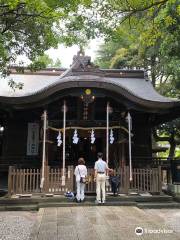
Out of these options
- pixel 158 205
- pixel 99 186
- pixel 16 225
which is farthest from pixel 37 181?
pixel 158 205

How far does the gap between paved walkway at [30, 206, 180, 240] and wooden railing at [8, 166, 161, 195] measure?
5.83 ft

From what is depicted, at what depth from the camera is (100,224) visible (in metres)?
7.49

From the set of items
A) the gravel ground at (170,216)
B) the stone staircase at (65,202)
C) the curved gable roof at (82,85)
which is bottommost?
the gravel ground at (170,216)

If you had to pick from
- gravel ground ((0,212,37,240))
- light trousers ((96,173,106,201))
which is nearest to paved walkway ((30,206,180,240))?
gravel ground ((0,212,37,240))

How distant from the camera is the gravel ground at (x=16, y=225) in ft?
22.6

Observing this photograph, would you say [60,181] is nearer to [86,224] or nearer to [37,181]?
[37,181]

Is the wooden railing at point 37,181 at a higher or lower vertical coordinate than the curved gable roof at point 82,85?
lower

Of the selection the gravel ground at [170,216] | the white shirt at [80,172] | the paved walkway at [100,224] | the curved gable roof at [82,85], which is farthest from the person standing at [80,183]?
the curved gable roof at [82,85]

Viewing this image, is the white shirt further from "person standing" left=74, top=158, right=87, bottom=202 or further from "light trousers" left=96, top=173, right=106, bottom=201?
"light trousers" left=96, top=173, right=106, bottom=201

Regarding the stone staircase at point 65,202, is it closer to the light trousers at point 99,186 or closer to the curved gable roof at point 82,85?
the light trousers at point 99,186

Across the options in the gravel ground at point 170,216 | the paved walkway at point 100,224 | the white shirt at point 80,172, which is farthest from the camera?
the white shirt at point 80,172

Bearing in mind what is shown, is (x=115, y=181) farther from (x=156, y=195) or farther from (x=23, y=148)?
(x=23, y=148)

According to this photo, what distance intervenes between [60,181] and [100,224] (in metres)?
4.41

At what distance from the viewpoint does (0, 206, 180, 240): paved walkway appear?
21.2 ft
